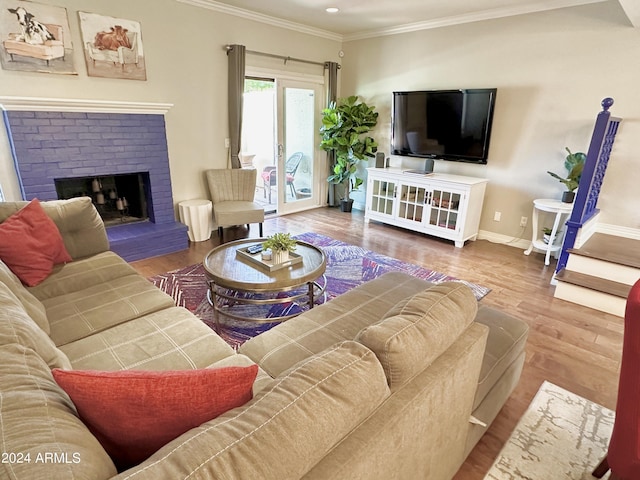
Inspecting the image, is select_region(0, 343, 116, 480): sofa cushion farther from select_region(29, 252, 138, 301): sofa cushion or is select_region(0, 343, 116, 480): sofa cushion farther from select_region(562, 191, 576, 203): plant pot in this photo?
select_region(562, 191, 576, 203): plant pot

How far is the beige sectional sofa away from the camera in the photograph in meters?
0.70

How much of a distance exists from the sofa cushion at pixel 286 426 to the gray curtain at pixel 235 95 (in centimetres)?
416

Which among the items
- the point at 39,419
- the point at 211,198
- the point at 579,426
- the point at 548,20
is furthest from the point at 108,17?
the point at 579,426

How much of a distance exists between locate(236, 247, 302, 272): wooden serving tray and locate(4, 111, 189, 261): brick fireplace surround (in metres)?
1.55

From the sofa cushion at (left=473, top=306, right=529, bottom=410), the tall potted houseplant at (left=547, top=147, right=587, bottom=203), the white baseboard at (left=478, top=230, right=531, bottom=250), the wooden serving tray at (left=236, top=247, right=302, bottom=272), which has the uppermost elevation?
the tall potted houseplant at (left=547, top=147, right=587, bottom=203)

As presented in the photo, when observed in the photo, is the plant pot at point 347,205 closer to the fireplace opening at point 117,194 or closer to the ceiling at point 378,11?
the ceiling at point 378,11

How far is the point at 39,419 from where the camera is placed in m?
0.75

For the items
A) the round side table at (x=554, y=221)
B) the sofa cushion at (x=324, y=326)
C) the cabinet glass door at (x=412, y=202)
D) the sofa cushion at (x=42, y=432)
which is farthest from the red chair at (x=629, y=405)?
the cabinet glass door at (x=412, y=202)

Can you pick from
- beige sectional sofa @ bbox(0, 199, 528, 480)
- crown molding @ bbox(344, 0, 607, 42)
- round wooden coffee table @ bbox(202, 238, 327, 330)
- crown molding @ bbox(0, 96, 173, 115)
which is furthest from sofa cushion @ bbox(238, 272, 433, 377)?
crown molding @ bbox(344, 0, 607, 42)

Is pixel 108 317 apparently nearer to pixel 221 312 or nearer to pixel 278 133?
pixel 221 312

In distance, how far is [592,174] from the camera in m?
3.06

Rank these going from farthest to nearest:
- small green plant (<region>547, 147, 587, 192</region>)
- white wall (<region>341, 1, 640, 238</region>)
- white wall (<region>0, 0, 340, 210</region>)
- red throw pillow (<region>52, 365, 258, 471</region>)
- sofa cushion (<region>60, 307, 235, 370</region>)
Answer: small green plant (<region>547, 147, 587, 192</region>)
white wall (<region>341, 1, 640, 238</region>)
white wall (<region>0, 0, 340, 210</region>)
sofa cushion (<region>60, 307, 235, 370</region>)
red throw pillow (<region>52, 365, 258, 471</region>)

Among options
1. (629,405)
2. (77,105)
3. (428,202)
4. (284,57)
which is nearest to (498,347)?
(629,405)

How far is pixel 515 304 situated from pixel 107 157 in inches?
162
